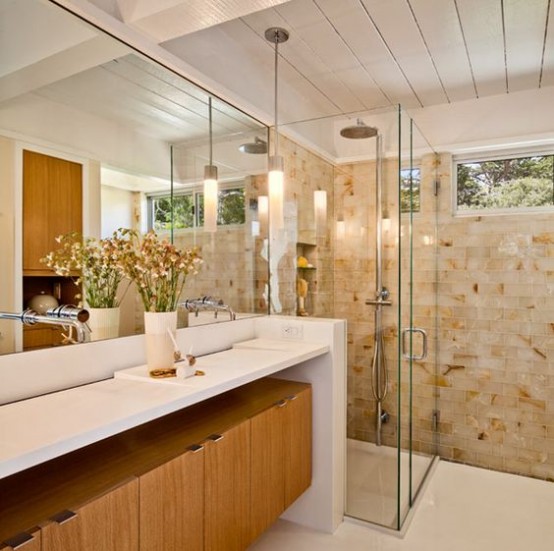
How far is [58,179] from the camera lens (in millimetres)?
1565

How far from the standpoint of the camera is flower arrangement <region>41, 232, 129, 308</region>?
1561 mm

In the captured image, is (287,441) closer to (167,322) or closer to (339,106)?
(167,322)

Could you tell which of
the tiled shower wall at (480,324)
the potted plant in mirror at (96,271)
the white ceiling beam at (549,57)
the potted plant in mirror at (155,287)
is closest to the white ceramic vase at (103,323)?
the potted plant in mirror at (96,271)

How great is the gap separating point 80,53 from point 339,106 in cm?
205

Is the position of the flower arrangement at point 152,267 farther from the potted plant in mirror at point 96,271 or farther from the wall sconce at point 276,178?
the wall sconce at point 276,178

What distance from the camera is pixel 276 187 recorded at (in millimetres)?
2334

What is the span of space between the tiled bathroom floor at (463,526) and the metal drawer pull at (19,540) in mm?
1439

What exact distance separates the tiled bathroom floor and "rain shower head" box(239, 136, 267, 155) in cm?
206

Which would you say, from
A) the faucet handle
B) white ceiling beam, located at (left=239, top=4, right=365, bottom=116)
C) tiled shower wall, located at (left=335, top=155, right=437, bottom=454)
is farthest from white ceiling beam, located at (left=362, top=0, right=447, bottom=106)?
the faucet handle

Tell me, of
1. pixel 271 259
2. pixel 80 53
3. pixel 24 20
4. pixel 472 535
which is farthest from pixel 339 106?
pixel 472 535

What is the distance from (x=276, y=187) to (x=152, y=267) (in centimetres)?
90

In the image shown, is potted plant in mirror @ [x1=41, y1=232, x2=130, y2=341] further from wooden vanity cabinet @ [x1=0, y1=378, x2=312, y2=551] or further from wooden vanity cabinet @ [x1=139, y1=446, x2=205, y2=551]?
wooden vanity cabinet @ [x1=139, y1=446, x2=205, y2=551]

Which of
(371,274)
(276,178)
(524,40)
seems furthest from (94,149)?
(524,40)

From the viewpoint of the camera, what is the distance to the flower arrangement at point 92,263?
1.56m
